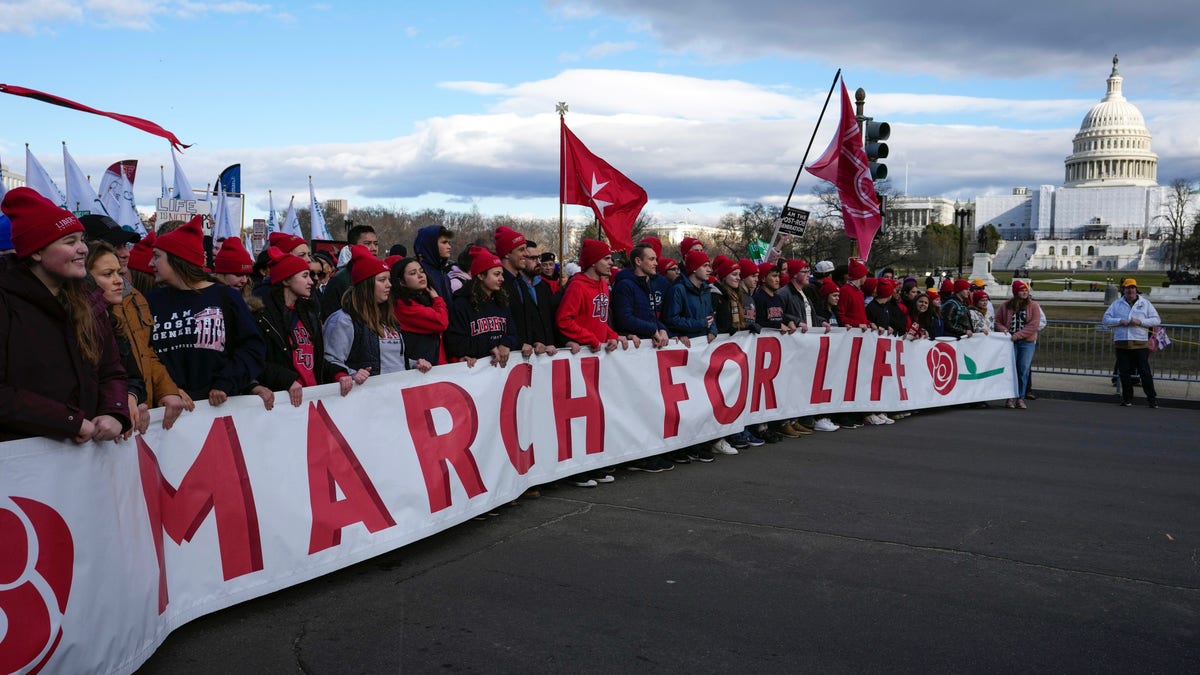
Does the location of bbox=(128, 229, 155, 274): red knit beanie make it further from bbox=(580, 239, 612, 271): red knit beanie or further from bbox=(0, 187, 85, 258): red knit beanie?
bbox=(580, 239, 612, 271): red knit beanie

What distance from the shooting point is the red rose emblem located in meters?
12.9

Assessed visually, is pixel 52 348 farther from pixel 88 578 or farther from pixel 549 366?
pixel 549 366

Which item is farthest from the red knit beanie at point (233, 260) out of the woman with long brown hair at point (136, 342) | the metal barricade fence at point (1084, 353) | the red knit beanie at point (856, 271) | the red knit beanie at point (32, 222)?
the metal barricade fence at point (1084, 353)

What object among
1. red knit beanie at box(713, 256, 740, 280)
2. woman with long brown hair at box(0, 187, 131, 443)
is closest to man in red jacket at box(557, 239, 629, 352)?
red knit beanie at box(713, 256, 740, 280)

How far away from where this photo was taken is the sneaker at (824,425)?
10962mm

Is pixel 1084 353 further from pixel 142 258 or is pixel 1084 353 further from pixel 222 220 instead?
pixel 142 258

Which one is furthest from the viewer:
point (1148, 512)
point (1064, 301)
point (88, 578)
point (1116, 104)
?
point (1116, 104)

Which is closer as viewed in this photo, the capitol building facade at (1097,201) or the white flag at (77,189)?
the white flag at (77,189)

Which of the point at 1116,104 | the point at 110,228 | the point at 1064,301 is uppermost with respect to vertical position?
the point at 1116,104

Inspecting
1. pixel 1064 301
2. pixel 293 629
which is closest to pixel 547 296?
pixel 293 629

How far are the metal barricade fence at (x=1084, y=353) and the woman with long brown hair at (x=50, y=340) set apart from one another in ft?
52.9

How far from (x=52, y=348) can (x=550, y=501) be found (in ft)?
13.2

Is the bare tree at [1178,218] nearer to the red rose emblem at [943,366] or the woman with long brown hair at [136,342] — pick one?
the red rose emblem at [943,366]

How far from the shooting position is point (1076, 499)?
754 centimetres
